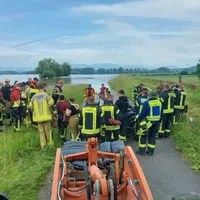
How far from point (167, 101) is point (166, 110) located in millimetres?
314

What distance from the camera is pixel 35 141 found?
927cm

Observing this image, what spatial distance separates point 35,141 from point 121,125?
99.9 inches

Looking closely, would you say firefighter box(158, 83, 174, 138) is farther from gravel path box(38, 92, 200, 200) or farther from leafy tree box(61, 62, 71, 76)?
leafy tree box(61, 62, 71, 76)

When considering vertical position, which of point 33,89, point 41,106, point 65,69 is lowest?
point 65,69

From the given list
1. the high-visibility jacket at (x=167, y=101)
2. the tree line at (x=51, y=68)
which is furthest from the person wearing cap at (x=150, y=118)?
the tree line at (x=51, y=68)

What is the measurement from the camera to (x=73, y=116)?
9406 millimetres

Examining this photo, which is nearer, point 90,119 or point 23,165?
point 23,165

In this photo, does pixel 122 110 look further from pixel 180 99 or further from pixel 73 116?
pixel 180 99

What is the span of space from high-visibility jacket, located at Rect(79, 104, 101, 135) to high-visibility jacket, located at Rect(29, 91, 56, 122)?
118 cm

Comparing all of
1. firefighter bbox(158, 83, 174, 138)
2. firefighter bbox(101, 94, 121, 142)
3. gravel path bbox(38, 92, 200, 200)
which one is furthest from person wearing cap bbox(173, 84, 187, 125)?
firefighter bbox(101, 94, 121, 142)

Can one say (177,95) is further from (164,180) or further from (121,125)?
(164,180)

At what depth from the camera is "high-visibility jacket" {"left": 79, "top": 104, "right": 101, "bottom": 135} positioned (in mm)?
8047

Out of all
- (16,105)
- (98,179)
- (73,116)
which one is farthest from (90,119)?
(16,105)

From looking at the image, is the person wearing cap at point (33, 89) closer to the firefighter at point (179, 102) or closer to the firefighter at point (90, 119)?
the firefighter at point (90, 119)
